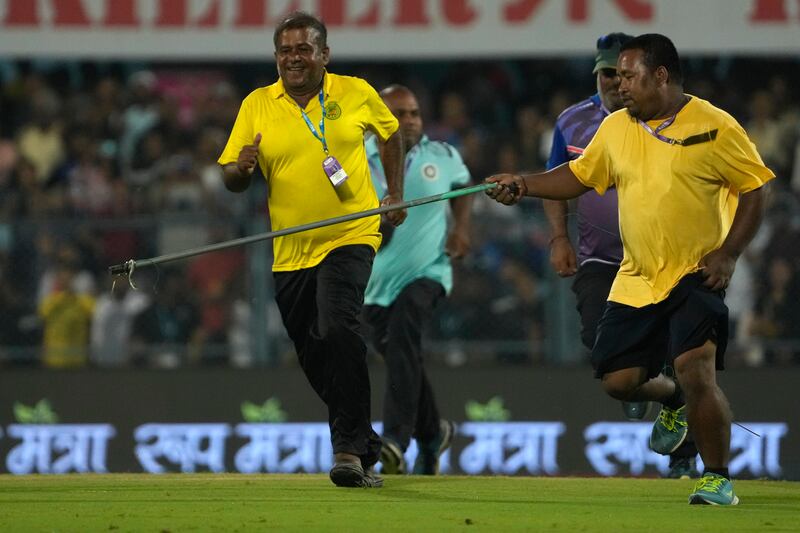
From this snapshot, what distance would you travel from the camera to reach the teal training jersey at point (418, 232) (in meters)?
9.87

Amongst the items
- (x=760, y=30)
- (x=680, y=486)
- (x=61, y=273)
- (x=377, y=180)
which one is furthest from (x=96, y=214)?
(x=680, y=486)

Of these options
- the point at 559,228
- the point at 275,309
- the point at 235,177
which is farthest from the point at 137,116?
the point at 235,177

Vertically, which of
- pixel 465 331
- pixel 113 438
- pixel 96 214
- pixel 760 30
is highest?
pixel 760 30

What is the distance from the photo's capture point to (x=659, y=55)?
23.2 ft

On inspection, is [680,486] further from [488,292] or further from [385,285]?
[488,292]

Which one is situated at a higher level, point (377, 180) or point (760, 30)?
point (760, 30)

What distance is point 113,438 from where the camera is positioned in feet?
42.0

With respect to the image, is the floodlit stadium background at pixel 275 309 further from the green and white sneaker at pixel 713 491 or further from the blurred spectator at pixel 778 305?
the green and white sneaker at pixel 713 491

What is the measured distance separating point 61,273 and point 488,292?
11.7ft

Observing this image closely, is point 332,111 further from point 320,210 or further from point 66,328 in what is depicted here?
point 66,328

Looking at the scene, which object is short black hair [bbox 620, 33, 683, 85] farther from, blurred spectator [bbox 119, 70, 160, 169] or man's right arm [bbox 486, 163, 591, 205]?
blurred spectator [bbox 119, 70, 160, 169]

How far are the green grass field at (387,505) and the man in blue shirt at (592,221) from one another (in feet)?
Result: 3.28

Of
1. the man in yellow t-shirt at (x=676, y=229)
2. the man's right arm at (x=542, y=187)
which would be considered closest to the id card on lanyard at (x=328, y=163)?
the man's right arm at (x=542, y=187)

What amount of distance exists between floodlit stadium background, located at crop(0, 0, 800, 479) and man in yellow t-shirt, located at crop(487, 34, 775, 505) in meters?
4.93
